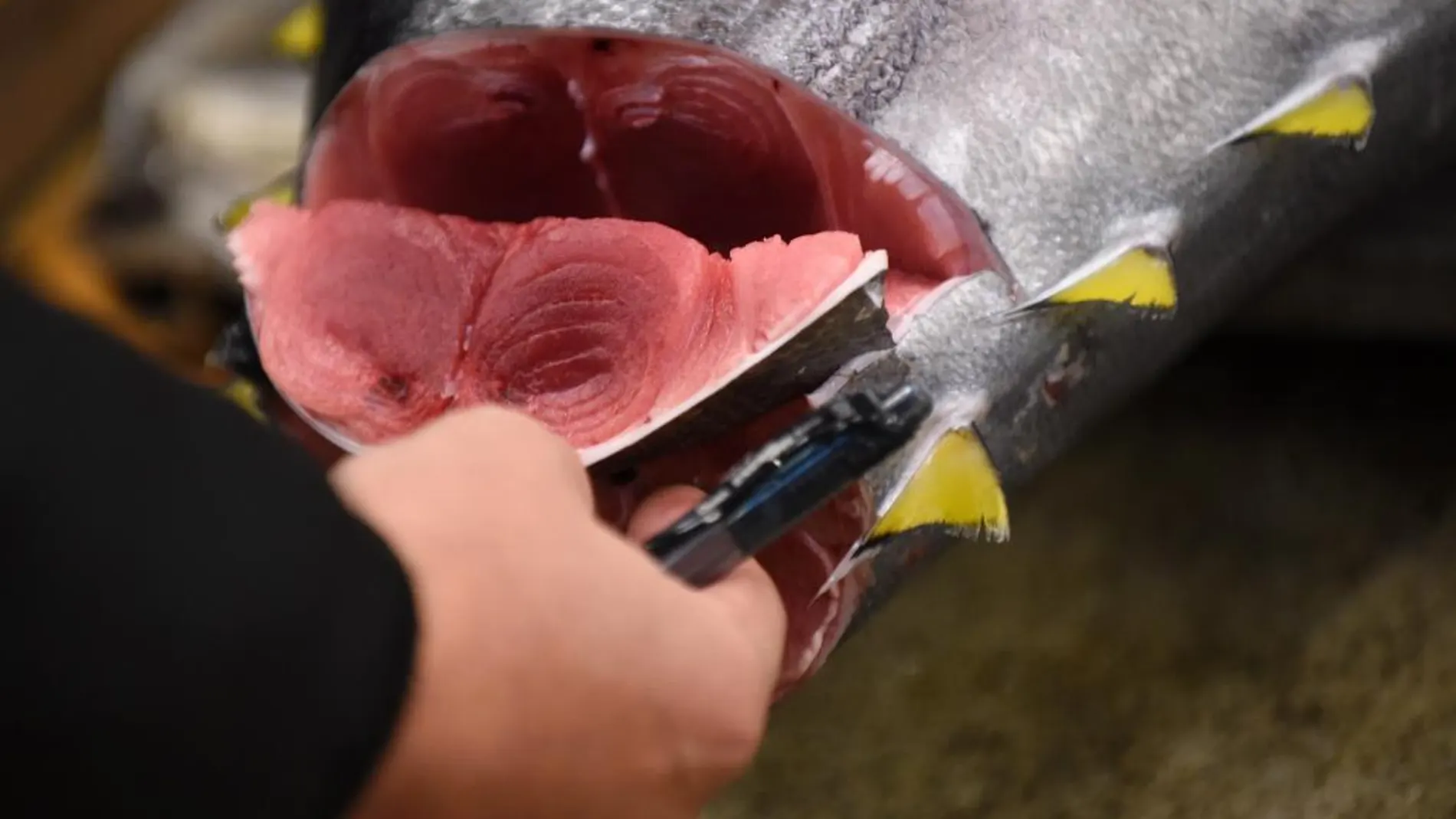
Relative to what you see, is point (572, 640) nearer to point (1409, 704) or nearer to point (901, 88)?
point (901, 88)

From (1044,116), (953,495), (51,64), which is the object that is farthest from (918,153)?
(51,64)

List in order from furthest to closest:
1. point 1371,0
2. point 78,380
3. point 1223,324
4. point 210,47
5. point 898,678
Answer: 1. point 210,47
2. point 1223,324
3. point 898,678
4. point 1371,0
5. point 78,380

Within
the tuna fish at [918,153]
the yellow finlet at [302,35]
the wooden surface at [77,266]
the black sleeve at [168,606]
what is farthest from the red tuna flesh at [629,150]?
the wooden surface at [77,266]

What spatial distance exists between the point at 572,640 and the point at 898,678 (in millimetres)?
656

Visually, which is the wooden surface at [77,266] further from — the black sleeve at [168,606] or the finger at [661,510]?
the black sleeve at [168,606]

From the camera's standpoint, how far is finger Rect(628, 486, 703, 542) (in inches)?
23.7

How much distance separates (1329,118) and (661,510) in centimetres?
45

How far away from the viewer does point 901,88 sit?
74 centimetres

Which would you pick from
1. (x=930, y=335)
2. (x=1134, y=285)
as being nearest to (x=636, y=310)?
(x=930, y=335)

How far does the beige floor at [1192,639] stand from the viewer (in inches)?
38.6

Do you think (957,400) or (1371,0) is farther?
(1371,0)

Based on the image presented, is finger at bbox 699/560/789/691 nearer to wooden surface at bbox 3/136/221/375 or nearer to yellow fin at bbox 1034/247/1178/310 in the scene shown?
yellow fin at bbox 1034/247/1178/310

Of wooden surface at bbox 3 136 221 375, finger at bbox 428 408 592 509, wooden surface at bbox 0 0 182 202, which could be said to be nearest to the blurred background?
finger at bbox 428 408 592 509

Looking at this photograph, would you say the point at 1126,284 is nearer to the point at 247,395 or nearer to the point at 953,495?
the point at 953,495
